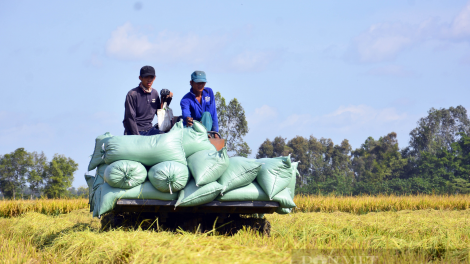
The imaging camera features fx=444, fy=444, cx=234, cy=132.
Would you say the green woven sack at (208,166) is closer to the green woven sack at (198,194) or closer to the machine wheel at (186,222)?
the green woven sack at (198,194)

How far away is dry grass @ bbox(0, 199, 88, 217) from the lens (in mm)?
11812

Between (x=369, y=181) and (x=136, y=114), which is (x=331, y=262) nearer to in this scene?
(x=136, y=114)

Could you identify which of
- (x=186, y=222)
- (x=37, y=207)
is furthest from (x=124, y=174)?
(x=37, y=207)

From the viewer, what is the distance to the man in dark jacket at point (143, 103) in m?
5.71

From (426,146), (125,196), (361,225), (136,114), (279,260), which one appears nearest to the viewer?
(279,260)

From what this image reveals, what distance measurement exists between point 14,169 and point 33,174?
1.50 m

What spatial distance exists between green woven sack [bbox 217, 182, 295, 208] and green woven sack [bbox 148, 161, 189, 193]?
45cm

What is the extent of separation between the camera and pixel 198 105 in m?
6.05

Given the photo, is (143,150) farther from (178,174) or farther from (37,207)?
(37,207)

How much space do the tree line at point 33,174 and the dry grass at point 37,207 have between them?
65.6 feet

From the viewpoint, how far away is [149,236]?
13.0ft

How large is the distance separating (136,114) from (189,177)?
1640 millimetres

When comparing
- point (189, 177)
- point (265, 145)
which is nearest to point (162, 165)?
point (189, 177)

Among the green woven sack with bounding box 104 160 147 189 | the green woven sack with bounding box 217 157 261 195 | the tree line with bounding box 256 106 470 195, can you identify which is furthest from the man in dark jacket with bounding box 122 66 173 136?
the tree line with bounding box 256 106 470 195
